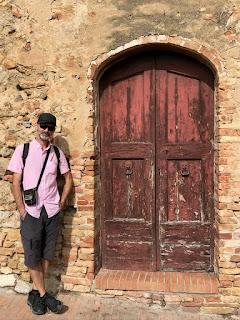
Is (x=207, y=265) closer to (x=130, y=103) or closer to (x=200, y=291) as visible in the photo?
(x=200, y=291)

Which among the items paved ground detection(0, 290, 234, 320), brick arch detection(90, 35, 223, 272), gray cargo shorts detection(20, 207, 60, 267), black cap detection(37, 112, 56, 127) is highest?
brick arch detection(90, 35, 223, 272)

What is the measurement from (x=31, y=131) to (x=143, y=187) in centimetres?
146

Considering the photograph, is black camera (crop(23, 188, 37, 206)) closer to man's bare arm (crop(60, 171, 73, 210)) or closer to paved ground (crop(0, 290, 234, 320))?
man's bare arm (crop(60, 171, 73, 210))

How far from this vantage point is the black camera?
13.2 feet

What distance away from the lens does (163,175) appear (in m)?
4.54

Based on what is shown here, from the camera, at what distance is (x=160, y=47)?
14.3ft

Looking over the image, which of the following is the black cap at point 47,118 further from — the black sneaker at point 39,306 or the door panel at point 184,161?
the black sneaker at point 39,306

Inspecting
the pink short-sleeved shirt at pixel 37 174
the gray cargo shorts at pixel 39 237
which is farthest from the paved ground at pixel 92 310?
the pink short-sleeved shirt at pixel 37 174

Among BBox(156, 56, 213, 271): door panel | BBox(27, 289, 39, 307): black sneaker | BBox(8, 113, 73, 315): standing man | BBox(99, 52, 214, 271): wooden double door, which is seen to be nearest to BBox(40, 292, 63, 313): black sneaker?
BBox(8, 113, 73, 315): standing man

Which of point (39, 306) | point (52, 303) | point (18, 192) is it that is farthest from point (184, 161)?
point (39, 306)

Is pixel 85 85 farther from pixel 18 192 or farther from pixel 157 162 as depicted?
pixel 18 192

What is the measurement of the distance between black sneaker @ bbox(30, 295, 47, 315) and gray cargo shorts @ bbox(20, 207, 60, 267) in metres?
0.36

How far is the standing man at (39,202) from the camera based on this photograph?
405cm

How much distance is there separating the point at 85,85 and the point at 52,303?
7.77ft
